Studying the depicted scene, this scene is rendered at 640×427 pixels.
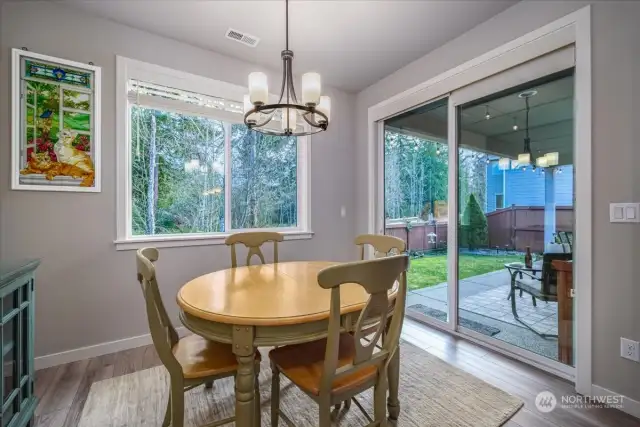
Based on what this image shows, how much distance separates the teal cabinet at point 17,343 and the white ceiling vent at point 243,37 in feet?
7.27

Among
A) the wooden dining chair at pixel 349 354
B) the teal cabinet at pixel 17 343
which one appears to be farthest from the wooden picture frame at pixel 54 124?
the wooden dining chair at pixel 349 354

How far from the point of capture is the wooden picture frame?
2.07m

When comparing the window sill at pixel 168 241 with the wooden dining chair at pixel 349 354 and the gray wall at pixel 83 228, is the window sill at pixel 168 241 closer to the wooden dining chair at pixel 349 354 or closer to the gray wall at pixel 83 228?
the gray wall at pixel 83 228

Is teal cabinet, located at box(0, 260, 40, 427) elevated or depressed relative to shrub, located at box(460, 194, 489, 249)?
depressed

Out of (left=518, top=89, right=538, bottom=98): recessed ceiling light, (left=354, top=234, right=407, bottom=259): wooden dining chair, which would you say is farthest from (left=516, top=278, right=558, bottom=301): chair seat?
(left=518, top=89, right=538, bottom=98): recessed ceiling light

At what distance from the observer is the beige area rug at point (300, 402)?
1624mm

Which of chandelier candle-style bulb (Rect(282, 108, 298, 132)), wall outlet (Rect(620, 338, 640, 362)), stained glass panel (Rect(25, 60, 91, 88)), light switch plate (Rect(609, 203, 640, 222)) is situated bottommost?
wall outlet (Rect(620, 338, 640, 362))

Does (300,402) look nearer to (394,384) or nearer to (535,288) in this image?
(394,384)

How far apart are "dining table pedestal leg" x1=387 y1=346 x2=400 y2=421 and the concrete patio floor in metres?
1.37

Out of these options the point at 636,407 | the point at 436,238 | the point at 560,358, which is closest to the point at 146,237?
the point at 436,238

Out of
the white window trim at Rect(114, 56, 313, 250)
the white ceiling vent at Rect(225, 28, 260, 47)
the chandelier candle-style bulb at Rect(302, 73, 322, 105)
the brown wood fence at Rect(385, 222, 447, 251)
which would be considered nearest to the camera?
the chandelier candle-style bulb at Rect(302, 73, 322, 105)

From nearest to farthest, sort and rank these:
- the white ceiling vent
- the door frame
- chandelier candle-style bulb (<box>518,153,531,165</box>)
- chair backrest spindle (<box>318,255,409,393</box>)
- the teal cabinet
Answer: chair backrest spindle (<box>318,255,409,393</box>) → the teal cabinet → the door frame → chandelier candle-style bulb (<box>518,153,531,165</box>) → the white ceiling vent

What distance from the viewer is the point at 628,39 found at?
1.67 metres

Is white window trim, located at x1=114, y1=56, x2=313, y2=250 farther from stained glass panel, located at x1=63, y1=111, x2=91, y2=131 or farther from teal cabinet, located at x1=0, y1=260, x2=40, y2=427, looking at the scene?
teal cabinet, located at x1=0, y1=260, x2=40, y2=427
